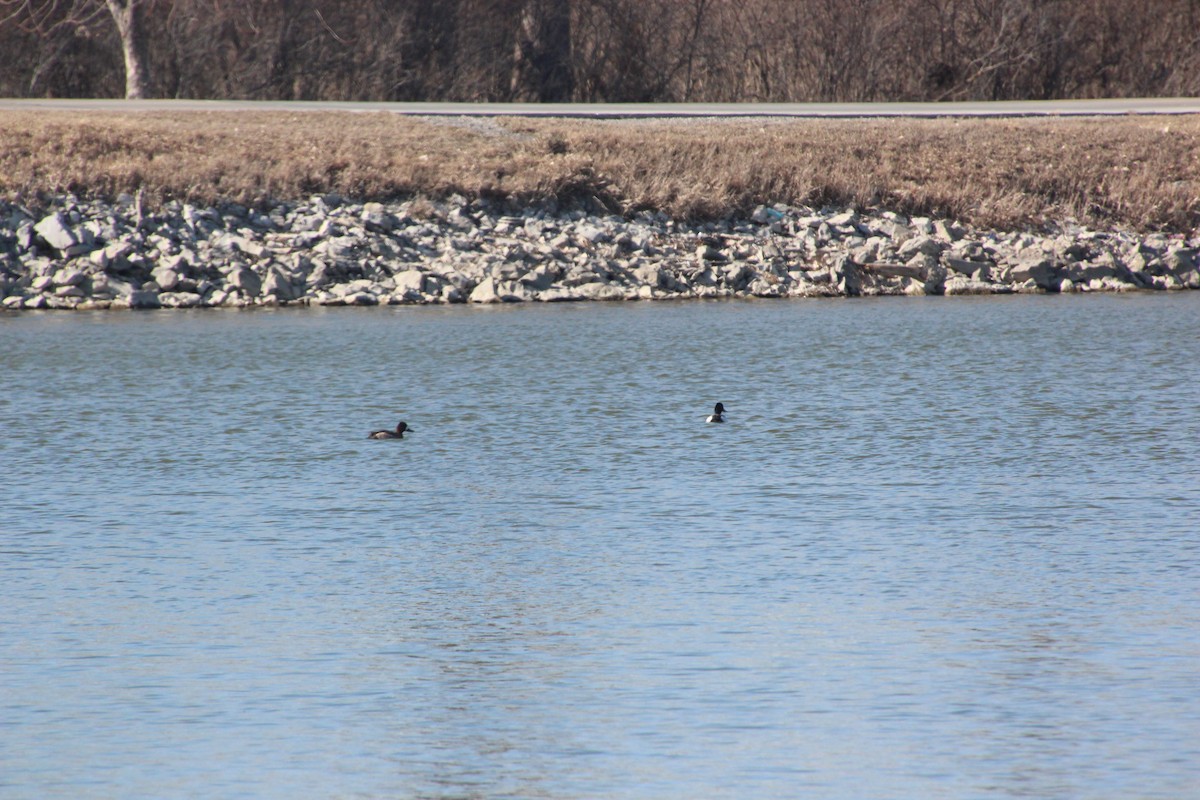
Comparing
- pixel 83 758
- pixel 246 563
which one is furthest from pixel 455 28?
pixel 83 758

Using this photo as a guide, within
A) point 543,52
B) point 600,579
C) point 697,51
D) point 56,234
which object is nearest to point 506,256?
point 56,234

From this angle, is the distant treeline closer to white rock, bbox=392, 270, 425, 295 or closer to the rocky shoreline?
the rocky shoreline

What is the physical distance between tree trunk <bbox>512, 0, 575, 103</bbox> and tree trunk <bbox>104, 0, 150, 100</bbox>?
10.3 metres

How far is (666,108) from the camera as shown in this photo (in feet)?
131

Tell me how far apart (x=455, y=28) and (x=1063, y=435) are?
33.1 meters

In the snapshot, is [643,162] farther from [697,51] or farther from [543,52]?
[697,51]

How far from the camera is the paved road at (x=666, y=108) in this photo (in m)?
37.2

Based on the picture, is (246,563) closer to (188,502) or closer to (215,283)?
(188,502)

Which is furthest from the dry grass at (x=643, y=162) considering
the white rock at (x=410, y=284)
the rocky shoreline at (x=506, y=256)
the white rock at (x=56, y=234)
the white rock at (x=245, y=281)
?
the white rock at (x=410, y=284)

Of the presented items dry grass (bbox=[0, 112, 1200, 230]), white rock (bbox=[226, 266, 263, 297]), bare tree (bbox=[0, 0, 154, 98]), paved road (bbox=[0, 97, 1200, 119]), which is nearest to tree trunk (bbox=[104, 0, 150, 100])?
bare tree (bbox=[0, 0, 154, 98])

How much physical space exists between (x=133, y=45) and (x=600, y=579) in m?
35.1

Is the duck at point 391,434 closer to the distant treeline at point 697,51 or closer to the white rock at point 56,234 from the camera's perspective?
the white rock at point 56,234

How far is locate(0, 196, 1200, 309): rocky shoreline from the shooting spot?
28797mm

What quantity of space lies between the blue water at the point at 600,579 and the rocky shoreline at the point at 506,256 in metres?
6.53
